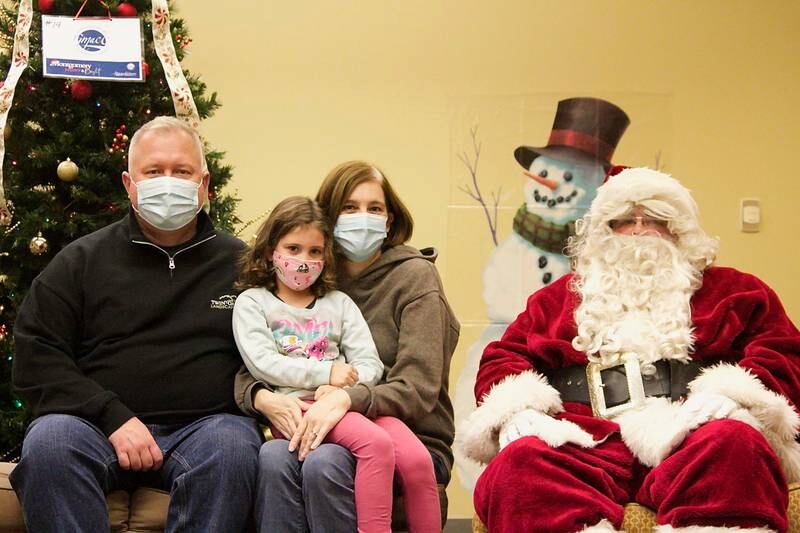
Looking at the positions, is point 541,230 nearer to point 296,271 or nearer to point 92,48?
point 296,271

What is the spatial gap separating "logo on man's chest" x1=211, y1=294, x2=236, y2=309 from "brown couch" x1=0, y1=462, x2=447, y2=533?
0.57 metres

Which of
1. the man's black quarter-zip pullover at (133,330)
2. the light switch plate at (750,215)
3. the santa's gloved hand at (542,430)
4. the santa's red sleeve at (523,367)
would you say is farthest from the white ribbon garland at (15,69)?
the light switch plate at (750,215)

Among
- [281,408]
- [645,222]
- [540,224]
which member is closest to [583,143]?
[540,224]

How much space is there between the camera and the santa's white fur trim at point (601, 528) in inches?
89.7

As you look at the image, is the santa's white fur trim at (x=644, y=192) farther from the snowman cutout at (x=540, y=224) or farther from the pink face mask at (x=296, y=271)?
the snowman cutout at (x=540, y=224)

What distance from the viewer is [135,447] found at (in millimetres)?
2504

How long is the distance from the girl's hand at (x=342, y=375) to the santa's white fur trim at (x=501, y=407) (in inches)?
15.5

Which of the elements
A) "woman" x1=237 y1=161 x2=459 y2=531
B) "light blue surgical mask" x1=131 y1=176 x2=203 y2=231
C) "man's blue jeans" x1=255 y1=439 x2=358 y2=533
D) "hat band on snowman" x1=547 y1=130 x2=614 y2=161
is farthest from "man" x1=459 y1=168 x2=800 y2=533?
"hat band on snowman" x1=547 y1=130 x2=614 y2=161

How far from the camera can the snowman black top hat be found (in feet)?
15.1

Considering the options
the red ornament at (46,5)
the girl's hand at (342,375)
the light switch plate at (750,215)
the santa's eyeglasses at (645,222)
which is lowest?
the girl's hand at (342,375)

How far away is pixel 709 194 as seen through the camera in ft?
15.7

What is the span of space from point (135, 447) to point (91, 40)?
1681 millimetres

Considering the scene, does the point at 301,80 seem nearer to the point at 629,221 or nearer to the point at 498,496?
the point at 629,221

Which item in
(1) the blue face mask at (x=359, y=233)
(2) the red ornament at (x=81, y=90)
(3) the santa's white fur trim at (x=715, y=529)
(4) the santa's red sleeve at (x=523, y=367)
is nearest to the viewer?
(3) the santa's white fur trim at (x=715, y=529)
